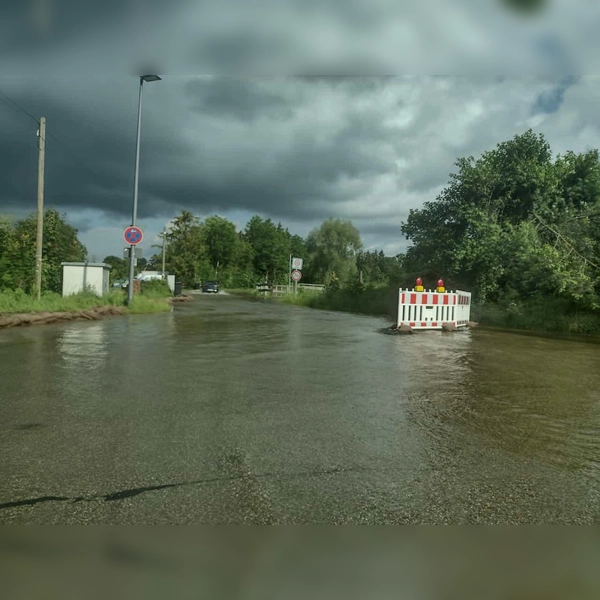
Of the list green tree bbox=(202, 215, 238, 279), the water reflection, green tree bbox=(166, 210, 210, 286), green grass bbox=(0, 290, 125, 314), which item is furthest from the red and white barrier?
green tree bbox=(202, 215, 238, 279)

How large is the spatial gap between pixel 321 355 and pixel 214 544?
23.9 feet

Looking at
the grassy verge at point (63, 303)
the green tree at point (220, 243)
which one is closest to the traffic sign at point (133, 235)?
the grassy verge at point (63, 303)

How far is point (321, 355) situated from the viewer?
991cm

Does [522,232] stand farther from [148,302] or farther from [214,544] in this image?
[214,544]

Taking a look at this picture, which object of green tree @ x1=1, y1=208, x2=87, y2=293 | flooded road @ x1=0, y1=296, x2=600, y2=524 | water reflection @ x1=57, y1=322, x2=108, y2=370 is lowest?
water reflection @ x1=57, y1=322, x2=108, y2=370

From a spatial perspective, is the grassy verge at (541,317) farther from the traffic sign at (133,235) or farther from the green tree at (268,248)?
the green tree at (268,248)

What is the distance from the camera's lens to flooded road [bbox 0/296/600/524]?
3145 mm

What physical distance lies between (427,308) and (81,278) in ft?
49.3

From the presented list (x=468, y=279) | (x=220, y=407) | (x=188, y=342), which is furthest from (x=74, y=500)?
(x=468, y=279)

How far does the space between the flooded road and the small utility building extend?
1433 centimetres

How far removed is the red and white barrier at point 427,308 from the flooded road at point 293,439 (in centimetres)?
588

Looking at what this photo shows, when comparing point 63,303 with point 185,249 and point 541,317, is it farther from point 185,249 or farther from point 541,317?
point 185,249

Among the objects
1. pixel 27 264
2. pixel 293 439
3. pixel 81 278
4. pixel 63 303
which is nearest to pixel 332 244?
pixel 81 278

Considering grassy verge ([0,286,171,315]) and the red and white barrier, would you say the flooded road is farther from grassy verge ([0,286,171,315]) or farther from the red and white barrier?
grassy verge ([0,286,171,315])
